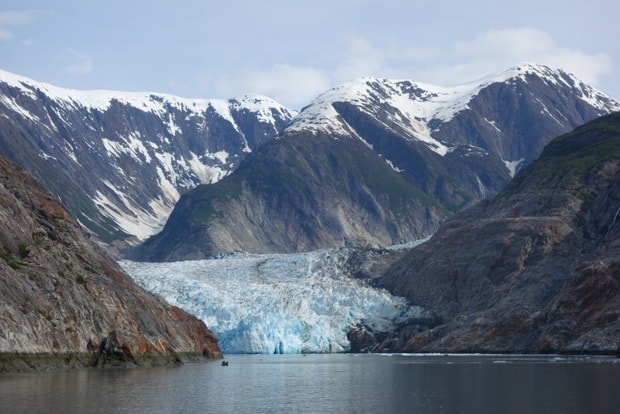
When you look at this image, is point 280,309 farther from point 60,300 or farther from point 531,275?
point 60,300

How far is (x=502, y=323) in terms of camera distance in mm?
149500

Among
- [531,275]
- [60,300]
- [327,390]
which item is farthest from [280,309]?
[327,390]

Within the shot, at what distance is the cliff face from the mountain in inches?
1939

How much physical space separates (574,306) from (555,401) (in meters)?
76.2

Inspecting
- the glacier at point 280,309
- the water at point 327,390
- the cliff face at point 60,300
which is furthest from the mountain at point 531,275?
the cliff face at point 60,300

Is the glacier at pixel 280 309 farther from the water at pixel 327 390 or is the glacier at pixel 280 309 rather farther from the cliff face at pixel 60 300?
the water at pixel 327 390

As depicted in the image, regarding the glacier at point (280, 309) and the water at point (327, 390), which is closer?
the water at point (327, 390)

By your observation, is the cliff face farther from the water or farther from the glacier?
the glacier

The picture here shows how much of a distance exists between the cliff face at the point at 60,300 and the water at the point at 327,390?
3.57 meters

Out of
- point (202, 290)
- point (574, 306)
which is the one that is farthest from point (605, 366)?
point (202, 290)

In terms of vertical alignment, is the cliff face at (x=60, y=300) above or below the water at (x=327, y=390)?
above

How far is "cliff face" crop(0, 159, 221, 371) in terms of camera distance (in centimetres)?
8825

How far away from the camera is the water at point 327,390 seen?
6247 centimetres

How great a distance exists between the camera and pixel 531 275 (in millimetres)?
161375
